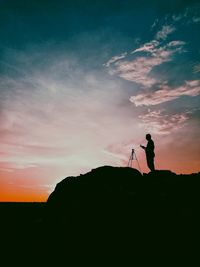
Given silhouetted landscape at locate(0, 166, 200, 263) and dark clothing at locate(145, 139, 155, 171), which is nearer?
silhouetted landscape at locate(0, 166, 200, 263)

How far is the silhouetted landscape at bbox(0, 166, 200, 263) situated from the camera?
42.1 ft

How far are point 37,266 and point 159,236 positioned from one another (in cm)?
685

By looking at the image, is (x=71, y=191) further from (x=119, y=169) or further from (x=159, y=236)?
(x=159, y=236)

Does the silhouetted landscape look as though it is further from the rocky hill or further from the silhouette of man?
the silhouette of man

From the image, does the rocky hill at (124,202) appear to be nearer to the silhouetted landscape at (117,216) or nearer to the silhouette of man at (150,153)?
the silhouetted landscape at (117,216)

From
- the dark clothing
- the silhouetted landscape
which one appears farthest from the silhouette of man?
the silhouetted landscape

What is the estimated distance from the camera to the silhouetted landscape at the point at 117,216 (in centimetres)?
1284

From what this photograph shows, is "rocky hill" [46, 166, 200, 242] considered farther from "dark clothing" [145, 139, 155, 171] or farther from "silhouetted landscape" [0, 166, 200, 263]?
"dark clothing" [145, 139, 155, 171]

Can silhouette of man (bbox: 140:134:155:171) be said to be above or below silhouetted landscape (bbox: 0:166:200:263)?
above

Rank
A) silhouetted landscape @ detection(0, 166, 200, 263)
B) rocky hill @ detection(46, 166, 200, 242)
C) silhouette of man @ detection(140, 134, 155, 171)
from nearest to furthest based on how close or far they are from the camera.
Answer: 1. silhouetted landscape @ detection(0, 166, 200, 263)
2. rocky hill @ detection(46, 166, 200, 242)
3. silhouette of man @ detection(140, 134, 155, 171)

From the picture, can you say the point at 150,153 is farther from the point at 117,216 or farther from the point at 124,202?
the point at 117,216

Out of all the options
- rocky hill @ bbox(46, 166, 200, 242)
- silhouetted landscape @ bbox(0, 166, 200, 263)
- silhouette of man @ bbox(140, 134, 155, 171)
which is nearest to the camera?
silhouetted landscape @ bbox(0, 166, 200, 263)

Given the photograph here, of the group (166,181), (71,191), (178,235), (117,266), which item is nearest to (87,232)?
(117,266)

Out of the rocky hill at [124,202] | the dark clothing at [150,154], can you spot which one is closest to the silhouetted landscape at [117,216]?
the rocky hill at [124,202]
